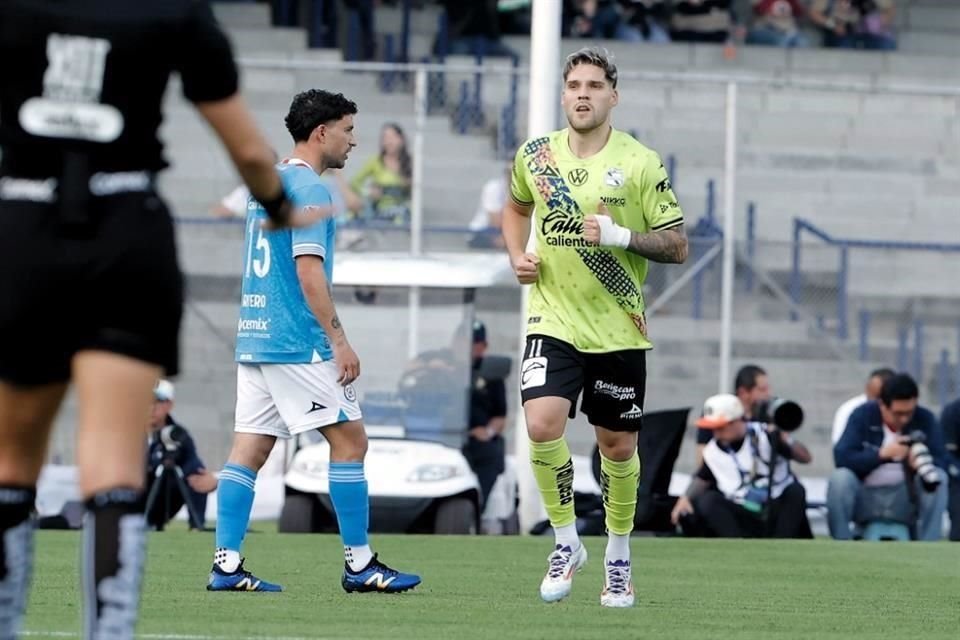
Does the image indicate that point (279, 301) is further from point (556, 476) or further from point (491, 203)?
point (491, 203)

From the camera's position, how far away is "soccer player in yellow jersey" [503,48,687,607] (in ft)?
28.4

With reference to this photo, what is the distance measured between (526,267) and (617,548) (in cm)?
119

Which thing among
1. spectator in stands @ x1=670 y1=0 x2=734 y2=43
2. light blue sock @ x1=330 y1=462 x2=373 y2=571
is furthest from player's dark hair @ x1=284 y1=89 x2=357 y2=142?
spectator in stands @ x1=670 y1=0 x2=734 y2=43

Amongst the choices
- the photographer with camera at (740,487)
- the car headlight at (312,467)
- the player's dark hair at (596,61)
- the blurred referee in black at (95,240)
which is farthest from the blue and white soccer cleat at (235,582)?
the photographer with camera at (740,487)

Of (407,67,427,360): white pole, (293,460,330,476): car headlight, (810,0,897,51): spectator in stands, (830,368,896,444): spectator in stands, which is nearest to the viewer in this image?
(293,460,330,476): car headlight

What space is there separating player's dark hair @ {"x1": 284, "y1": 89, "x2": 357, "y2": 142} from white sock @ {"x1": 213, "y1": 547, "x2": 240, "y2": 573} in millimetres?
1760

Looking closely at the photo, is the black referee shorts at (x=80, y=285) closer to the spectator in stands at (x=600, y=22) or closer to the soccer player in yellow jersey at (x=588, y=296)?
the soccer player in yellow jersey at (x=588, y=296)

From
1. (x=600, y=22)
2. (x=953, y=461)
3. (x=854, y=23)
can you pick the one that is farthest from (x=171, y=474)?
(x=854, y=23)

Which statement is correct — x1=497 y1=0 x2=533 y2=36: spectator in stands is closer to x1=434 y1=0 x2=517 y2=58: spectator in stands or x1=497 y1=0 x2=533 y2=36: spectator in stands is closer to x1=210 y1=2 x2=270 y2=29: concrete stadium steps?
x1=434 y1=0 x2=517 y2=58: spectator in stands

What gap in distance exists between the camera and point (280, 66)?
18.7m

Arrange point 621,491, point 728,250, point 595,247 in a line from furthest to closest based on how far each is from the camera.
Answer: point 728,250, point 621,491, point 595,247

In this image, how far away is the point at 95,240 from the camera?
4938mm

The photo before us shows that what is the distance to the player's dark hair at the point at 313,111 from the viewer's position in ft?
29.9

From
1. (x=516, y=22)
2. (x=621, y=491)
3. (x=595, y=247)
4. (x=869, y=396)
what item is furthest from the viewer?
(x=516, y=22)
